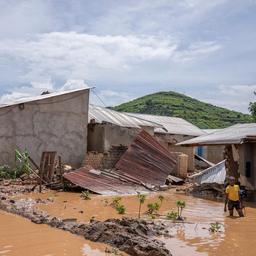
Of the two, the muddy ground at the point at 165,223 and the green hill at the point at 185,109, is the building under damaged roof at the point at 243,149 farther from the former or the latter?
the green hill at the point at 185,109

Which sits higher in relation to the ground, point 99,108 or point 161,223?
point 99,108

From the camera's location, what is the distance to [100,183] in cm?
1752

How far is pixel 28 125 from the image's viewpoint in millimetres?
20406

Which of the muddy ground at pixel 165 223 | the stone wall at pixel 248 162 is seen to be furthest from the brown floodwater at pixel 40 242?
the stone wall at pixel 248 162

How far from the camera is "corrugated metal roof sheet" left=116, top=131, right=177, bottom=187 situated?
19.5 metres

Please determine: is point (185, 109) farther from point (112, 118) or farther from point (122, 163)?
point (122, 163)

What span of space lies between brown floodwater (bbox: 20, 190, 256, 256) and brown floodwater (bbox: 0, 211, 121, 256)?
1.58 m

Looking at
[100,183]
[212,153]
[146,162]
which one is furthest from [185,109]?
[100,183]

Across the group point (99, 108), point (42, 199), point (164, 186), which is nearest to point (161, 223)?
point (42, 199)

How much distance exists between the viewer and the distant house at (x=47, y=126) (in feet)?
64.7

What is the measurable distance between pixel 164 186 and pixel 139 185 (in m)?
1.45

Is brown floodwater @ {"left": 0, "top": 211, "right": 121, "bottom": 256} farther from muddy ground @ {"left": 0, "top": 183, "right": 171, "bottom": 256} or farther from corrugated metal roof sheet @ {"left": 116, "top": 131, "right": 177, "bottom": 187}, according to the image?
corrugated metal roof sheet @ {"left": 116, "top": 131, "right": 177, "bottom": 187}

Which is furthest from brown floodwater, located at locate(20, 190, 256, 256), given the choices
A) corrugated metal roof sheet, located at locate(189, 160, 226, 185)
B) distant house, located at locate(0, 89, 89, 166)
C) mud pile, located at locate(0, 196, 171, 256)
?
distant house, located at locate(0, 89, 89, 166)

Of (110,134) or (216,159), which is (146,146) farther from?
(216,159)
